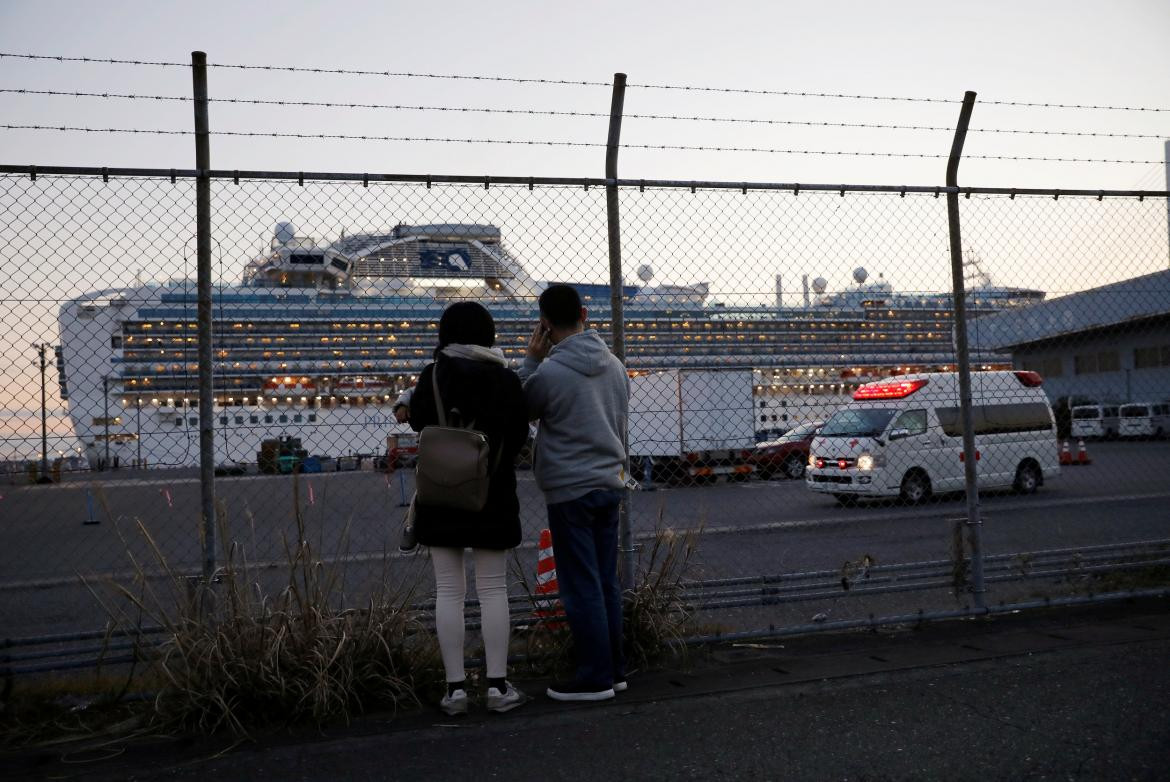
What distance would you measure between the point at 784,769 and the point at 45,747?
2.83 meters

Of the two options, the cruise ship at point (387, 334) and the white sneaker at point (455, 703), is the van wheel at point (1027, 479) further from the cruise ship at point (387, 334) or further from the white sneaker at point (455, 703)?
the white sneaker at point (455, 703)

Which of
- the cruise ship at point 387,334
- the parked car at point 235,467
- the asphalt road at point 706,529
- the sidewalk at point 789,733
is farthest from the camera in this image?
the asphalt road at point 706,529

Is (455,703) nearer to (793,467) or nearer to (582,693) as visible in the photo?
(582,693)

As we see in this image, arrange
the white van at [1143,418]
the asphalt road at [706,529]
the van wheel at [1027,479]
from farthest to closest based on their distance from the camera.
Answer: the white van at [1143,418]
the van wheel at [1027,479]
the asphalt road at [706,529]

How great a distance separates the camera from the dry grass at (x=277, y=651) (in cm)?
362

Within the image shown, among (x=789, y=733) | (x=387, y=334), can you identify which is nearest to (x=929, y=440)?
(x=387, y=334)

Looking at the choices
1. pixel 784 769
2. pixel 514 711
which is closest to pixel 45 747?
pixel 514 711

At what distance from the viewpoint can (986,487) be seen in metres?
14.7

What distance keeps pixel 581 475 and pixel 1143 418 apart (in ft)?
120

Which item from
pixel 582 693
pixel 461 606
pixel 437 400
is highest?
pixel 437 400

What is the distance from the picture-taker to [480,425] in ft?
12.0

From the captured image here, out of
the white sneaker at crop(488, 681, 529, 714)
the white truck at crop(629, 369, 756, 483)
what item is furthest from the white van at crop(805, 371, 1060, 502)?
the white sneaker at crop(488, 681, 529, 714)

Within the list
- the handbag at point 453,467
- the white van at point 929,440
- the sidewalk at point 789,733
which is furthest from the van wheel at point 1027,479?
the handbag at point 453,467

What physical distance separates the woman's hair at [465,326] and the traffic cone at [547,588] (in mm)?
1042
